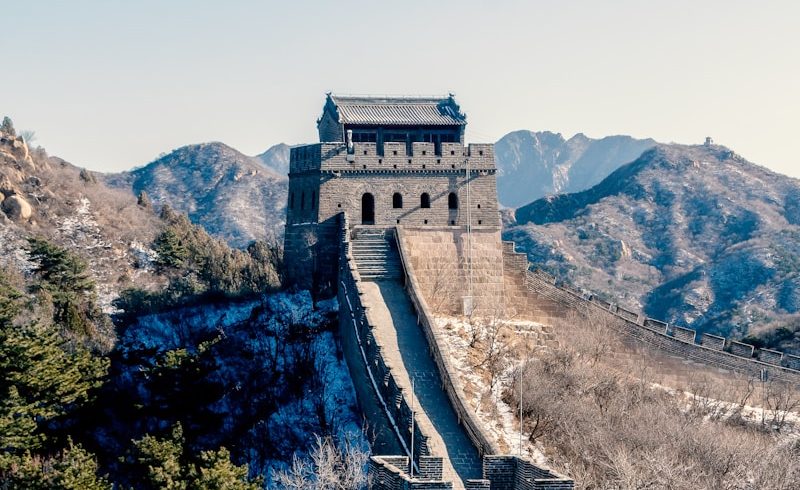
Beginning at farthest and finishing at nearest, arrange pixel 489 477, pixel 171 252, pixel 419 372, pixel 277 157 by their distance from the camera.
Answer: pixel 277 157 → pixel 171 252 → pixel 419 372 → pixel 489 477

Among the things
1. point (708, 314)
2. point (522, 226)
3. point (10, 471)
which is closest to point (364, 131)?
point (10, 471)

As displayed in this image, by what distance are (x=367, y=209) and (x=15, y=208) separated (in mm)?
31995

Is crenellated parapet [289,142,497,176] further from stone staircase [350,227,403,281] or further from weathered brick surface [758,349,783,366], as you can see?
weathered brick surface [758,349,783,366]

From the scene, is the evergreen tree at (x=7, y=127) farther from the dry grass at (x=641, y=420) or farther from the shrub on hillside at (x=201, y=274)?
the dry grass at (x=641, y=420)

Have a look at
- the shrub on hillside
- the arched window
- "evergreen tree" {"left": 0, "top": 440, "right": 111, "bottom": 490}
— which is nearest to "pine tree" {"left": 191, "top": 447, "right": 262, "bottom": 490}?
"evergreen tree" {"left": 0, "top": 440, "right": 111, "bottom": 490}

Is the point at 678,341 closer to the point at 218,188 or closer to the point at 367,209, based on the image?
the point at 367,209

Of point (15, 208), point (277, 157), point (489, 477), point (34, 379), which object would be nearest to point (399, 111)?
point (34, 379)

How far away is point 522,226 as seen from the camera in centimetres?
11619

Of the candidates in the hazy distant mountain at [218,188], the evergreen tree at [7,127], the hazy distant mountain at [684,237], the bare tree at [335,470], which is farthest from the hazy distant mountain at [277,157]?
the bare tree at [335,470]

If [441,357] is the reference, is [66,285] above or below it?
above

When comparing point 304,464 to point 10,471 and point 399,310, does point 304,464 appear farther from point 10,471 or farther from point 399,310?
point 10,471

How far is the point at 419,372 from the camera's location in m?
31.9

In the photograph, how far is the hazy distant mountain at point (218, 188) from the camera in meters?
130

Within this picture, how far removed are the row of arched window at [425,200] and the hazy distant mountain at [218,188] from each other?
81.2 meters
